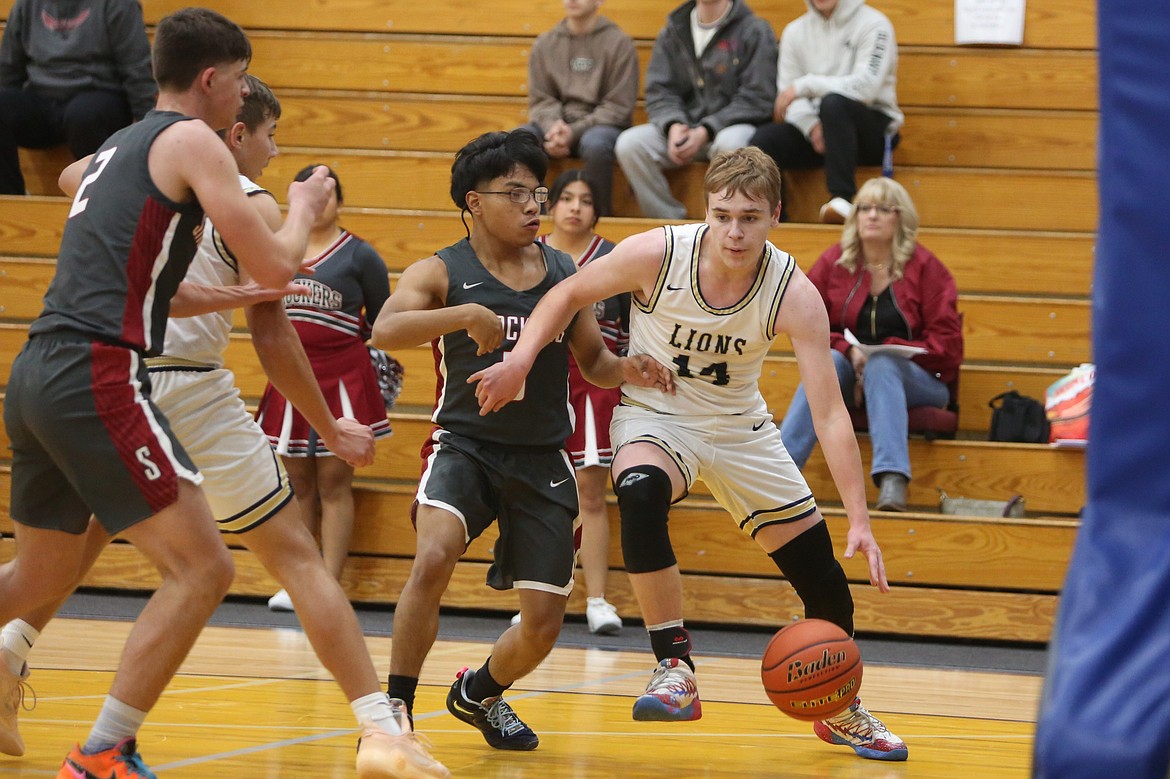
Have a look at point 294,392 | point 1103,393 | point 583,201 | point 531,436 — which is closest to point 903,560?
point 583,201

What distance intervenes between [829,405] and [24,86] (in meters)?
6.74

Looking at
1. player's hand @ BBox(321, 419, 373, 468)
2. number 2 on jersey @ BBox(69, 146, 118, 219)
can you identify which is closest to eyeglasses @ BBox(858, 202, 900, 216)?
player's hand @ BBox(321, 419, 373, 468)

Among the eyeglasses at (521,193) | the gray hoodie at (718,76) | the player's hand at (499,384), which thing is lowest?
the player's hand at (499,384)

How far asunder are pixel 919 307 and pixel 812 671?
3553 millimetres

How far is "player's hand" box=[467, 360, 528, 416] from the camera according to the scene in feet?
12.0

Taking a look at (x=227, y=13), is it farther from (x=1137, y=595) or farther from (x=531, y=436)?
(x=1137, y=595)

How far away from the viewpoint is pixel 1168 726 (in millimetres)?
1322

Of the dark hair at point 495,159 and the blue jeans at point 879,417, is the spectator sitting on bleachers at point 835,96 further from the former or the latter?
the dark hair at point 495,159

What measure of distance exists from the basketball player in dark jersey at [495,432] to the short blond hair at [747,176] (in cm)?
53

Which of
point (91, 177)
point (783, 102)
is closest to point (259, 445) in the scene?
point (91, 177)

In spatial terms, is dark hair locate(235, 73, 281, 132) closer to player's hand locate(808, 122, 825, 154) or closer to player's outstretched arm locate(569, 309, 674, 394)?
player's outstretched arm locate(569, 309, 674, 394)

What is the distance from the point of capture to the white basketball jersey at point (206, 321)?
3.76 m

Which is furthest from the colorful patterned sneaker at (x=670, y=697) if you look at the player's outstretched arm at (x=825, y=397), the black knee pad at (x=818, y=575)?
the player's outstretched arm at (x=825, y=397)

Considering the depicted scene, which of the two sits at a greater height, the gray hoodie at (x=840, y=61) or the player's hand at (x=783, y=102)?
the gray hoodie at (x=840, y=61)
